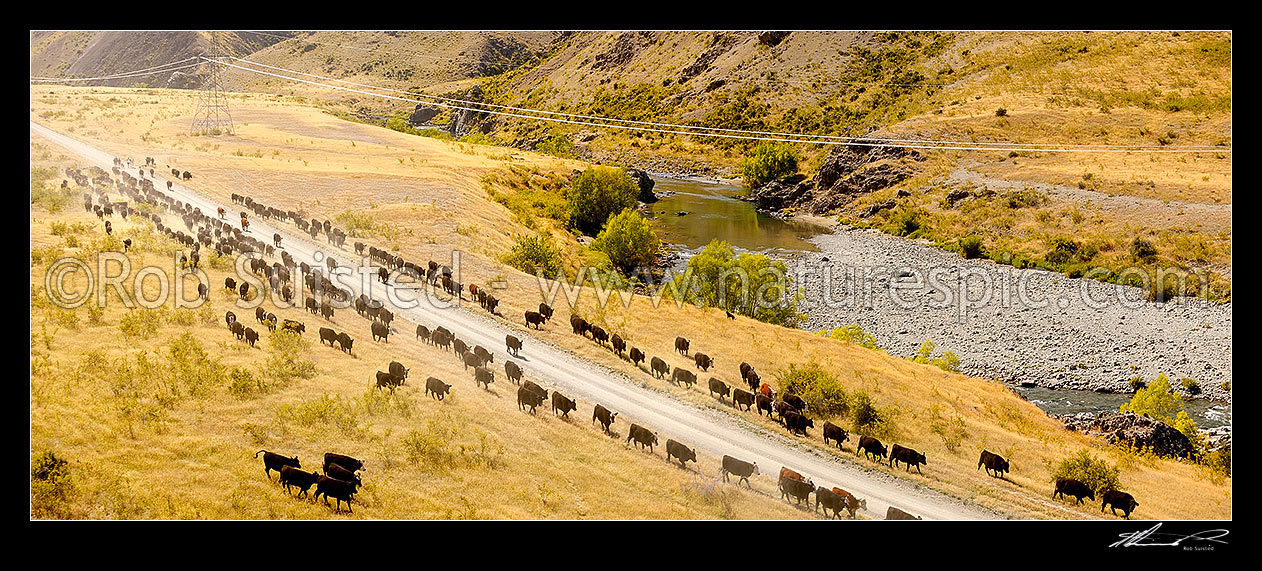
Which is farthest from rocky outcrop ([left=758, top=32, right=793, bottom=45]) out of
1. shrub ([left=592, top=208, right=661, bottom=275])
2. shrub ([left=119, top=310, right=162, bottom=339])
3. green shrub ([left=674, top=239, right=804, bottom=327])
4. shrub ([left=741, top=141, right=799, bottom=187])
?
shrub ([left=119, top=310, right=162, bottom=339])

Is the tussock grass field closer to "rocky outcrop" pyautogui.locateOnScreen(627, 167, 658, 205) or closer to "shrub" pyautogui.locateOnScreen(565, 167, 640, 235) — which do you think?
"shrub" pyautogui.locateOnScreen(565, 167, 640, 235)

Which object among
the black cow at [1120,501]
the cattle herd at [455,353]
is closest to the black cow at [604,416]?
the cattle herd at [455,353]

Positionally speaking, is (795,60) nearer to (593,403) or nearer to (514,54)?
(593,403)

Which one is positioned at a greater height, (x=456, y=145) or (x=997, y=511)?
(x=456, y=145)

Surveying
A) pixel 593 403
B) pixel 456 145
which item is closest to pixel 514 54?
pixel 456 145

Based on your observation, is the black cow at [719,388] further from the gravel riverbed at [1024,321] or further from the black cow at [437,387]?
the gravel riverbed at [1024,321]

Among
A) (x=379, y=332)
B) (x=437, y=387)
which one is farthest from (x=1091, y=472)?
(x=379, y=332)

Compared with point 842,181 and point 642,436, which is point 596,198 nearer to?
point 842,181
